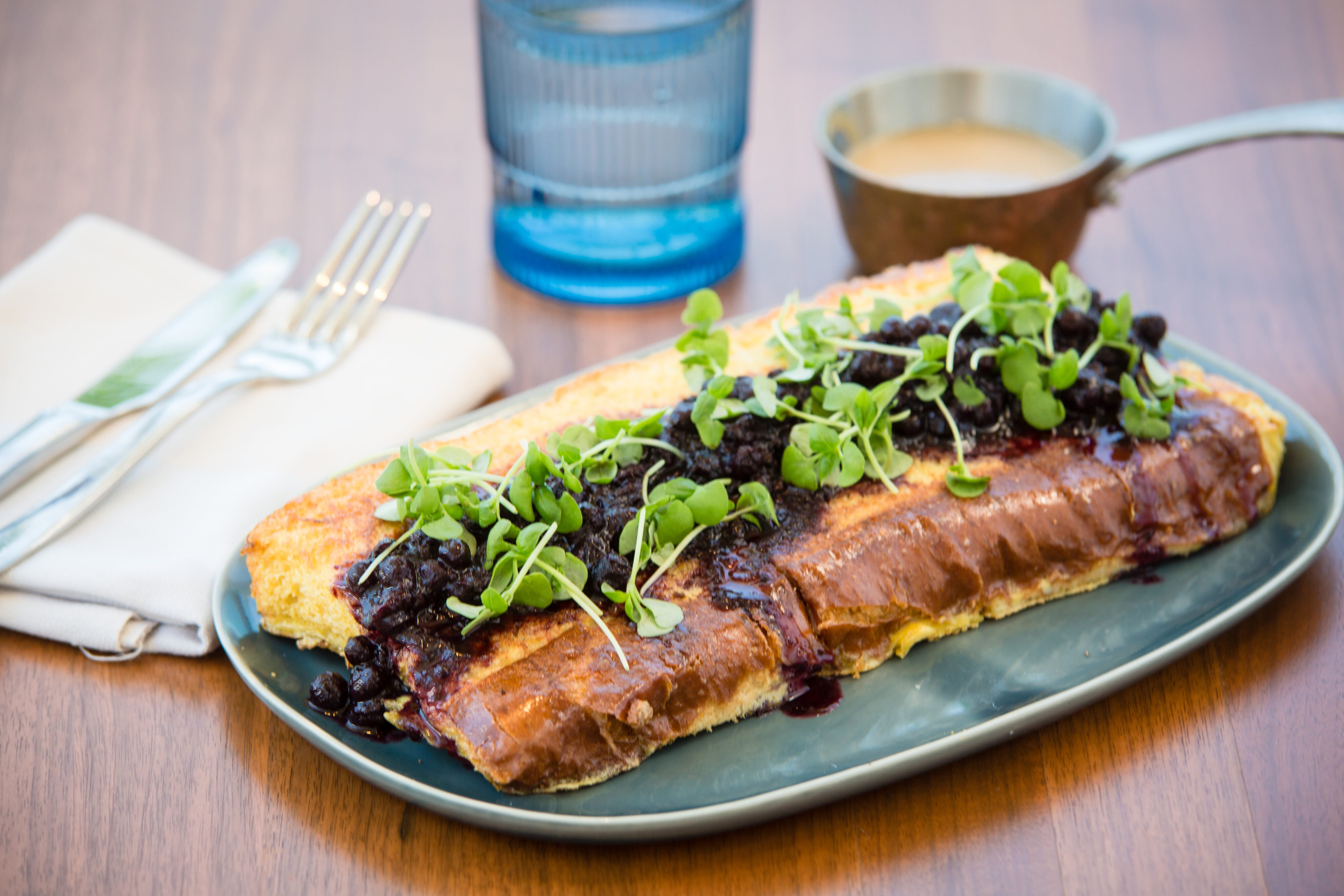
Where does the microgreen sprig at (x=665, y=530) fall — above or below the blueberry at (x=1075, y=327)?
below

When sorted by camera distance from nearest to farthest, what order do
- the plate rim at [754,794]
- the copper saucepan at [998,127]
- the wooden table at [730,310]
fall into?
the plate rim at [754,794] → the wooden table at [730,310] → the copper saucepan at [998,127]

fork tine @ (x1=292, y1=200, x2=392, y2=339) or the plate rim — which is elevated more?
fork tine @ (x1=292, y1=200, x2=392, y2=339)

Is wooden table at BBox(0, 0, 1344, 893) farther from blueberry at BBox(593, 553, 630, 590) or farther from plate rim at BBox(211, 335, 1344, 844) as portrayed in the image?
blueberry at BBox(593, 553, 630, 590)

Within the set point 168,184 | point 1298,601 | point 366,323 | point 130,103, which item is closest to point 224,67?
point 130,103

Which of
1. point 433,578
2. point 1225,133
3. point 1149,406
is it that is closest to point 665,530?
point 433,578

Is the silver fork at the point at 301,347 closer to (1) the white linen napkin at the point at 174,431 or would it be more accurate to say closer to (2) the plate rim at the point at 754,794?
(1) the white linen napkin at the point at 174,431

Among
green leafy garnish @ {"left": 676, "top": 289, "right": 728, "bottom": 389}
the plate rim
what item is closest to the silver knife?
the plate rim

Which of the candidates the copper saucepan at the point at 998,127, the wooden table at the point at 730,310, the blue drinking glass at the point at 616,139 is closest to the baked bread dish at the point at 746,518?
the wooden table at the point at 730,310
